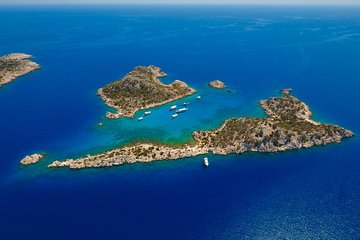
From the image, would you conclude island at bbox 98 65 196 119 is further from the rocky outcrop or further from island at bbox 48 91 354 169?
the rocky outcrop

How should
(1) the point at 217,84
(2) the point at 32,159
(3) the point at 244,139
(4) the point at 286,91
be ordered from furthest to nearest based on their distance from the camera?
(1) the point at 217,84 < (4) the point at 286,91 < (3) the point at 244,139 < (2) the point at 32,159

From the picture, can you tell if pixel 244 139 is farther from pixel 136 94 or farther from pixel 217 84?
pixel 217 84

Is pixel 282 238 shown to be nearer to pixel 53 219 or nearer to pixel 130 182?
pixel 130 182

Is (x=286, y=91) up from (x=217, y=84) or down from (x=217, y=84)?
up

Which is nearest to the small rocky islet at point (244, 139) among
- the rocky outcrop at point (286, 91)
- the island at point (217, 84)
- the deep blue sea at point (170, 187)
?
the deep blue sea at point (170, 187)

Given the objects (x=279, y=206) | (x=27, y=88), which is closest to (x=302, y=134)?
(x=279, y=206)

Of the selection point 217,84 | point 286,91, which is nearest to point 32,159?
point 217,84

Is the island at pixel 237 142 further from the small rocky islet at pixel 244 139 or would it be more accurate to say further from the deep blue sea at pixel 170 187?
the deep blue sea at pixel 170 187
